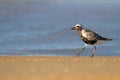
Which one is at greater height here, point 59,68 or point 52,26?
point 59,68

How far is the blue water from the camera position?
60.6 feet

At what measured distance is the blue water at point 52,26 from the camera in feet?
60.6

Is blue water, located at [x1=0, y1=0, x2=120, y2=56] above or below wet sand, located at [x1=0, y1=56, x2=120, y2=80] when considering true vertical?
below

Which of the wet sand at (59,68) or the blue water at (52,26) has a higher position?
the wet sand at (59,68)

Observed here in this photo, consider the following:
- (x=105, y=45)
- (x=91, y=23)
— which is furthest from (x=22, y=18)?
(x=105, y=45)

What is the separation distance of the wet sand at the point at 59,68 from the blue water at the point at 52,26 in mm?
2205

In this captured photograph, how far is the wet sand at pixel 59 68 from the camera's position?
42.3 ft

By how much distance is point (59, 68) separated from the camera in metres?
13.8

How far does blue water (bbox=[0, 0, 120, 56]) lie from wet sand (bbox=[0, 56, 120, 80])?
221 cm

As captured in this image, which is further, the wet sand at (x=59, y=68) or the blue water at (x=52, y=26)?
the blue water at (x=52, y=26)

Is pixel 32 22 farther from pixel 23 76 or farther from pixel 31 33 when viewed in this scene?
pixel 23 76

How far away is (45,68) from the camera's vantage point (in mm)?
13820

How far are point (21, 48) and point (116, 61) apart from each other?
13.3 ft

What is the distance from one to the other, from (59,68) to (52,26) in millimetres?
9769
